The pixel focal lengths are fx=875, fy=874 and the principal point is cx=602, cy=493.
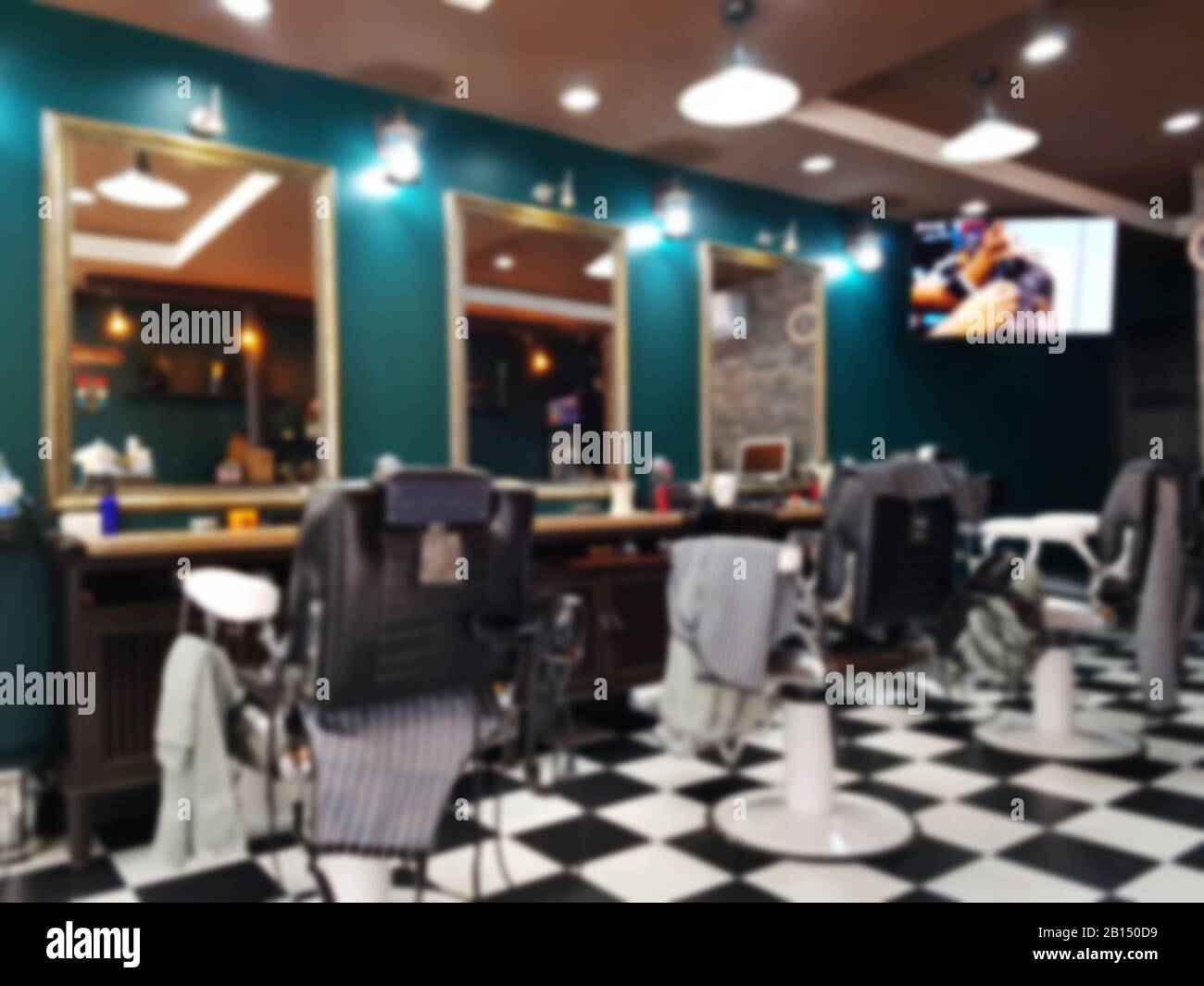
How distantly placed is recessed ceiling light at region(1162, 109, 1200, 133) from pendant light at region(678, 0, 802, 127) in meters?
3.05

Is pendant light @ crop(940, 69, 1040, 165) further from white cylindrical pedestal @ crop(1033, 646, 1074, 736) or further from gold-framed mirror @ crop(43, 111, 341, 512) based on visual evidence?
gold-framed mirror @ crop(43, 111, 341, 512)

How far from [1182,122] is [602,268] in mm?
3421

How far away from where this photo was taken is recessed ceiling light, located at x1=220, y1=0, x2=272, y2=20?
3057 mm

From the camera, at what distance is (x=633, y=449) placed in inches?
185

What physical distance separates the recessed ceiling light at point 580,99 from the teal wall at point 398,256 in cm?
33

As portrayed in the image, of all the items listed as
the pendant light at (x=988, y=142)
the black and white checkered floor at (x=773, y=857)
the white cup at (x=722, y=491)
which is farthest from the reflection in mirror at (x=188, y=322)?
the pendant light at (x=988, y=142)

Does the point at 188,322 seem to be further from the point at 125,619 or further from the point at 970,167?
the point at 970,167

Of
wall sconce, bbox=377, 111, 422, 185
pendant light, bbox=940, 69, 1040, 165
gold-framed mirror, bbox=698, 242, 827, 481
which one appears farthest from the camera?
Result: gold-framed mirror, bbox=698, 242, 827, 481

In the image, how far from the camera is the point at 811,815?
8.73 ft

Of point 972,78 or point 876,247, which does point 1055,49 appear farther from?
point 876,247

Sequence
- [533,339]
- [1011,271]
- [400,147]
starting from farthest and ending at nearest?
[1011,271] < [533,339] < [400,147]

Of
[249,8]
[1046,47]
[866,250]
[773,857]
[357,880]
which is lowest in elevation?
[773,857]

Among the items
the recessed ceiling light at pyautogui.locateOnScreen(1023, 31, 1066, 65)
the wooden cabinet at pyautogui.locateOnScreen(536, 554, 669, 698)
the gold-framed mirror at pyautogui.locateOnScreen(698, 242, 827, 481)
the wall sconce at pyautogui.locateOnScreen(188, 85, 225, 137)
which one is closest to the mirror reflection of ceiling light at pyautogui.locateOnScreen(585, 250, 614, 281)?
the gold-framed mirror at pyautogui.locateOnScreen(698, 242, 827, 481)

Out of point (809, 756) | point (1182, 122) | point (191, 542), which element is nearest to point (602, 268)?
point (191, 542)
